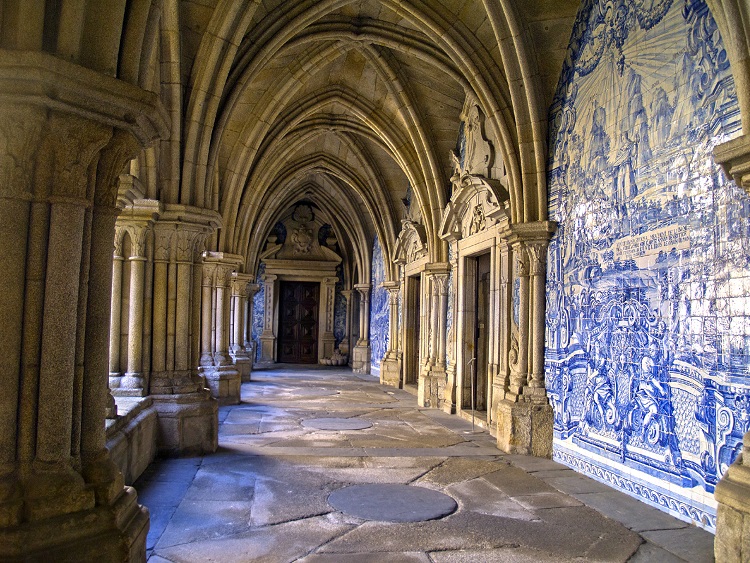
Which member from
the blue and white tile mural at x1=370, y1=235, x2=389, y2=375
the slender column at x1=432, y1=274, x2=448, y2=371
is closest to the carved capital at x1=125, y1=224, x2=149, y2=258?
the slender column at x1=432, y1=274, x2=448, y2=371

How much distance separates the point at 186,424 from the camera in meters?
5.53

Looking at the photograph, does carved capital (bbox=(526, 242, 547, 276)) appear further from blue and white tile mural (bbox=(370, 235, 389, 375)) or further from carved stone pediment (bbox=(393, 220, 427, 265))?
blue and white tile mural (bbox=(370, 235, 389, 375))

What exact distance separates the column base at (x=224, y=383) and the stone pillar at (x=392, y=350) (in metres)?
3.69

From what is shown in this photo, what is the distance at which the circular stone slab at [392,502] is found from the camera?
3878mm

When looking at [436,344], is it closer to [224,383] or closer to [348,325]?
[224,383]

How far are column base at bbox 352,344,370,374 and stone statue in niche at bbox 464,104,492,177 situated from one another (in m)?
8.24

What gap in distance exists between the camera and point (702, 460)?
3.76 m

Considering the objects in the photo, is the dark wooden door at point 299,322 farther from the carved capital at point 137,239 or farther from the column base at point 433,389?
the carved capital at point 137,239

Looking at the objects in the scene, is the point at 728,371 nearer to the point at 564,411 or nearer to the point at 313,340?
the point at 564,411

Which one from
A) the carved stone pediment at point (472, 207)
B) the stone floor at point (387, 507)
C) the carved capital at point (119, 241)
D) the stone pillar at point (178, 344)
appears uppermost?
the carved stone pediment at point (472, 207)

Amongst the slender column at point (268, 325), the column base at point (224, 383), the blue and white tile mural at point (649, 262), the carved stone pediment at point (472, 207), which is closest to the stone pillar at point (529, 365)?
the blue and white tile mural at point (649, 262)

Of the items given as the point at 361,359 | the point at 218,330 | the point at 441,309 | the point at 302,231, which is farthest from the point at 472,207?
the point at 302,231

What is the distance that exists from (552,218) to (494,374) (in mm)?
1948

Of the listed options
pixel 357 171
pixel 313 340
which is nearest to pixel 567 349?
pixel 357 171
